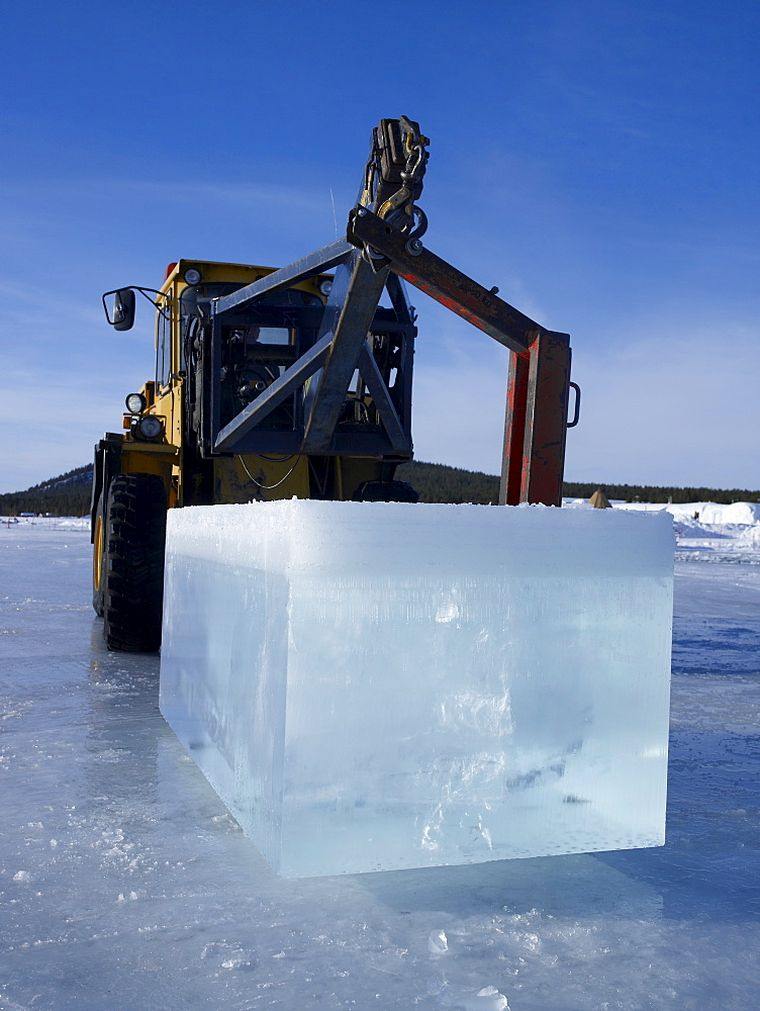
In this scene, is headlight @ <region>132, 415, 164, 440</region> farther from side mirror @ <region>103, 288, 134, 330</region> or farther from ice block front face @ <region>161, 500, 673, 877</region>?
ice block front face @ <region>161, 500, 673, 877</region>

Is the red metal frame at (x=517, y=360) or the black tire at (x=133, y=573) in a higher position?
the red metal frame at (x=517, y=360)

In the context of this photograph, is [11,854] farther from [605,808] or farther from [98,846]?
[605,808]

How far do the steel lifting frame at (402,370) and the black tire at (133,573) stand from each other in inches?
24.5

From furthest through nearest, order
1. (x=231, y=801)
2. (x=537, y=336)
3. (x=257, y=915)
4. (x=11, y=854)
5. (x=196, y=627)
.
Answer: (x=537, y=336) → (x=196, y=627) → (x=231, y=801) → (x=11, y=854) → (x=257, y=915)

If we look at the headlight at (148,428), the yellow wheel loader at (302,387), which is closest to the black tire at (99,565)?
the yellow wheel loader at (302,387)

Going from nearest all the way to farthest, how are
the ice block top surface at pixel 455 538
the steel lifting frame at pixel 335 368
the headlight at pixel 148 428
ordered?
the ice block top surface at pixel 455 538 → the steel lifting frame at pixel 335 368 → the headlight at pixel 148 428

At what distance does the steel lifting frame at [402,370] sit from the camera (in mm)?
3811

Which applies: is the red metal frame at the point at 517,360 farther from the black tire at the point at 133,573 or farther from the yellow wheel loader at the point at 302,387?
the black tire at the point at 133,573

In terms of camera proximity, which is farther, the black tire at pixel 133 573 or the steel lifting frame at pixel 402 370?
the black tire at pixel 133 573

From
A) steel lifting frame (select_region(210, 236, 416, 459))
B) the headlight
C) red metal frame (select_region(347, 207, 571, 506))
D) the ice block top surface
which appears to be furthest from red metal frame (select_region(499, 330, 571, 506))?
the headlight

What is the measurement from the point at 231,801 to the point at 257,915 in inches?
20.9

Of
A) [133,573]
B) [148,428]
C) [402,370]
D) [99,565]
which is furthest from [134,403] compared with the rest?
[402,370]

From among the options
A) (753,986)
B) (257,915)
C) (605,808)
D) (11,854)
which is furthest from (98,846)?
(753,986)

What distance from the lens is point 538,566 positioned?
210 centimetres
